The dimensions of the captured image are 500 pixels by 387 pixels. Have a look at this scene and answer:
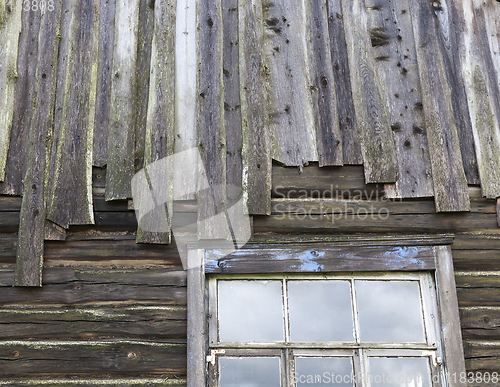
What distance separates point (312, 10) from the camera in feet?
11.7

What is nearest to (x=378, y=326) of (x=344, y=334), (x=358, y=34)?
(x=344, y=334)

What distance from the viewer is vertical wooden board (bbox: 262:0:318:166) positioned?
3246 mm

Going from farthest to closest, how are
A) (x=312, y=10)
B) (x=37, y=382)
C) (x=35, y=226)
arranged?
1. (x=312, y=10)
2. (x=35, y=226)
3. (x=37, y=382)

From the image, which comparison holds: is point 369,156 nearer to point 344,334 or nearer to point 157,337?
point 344,334

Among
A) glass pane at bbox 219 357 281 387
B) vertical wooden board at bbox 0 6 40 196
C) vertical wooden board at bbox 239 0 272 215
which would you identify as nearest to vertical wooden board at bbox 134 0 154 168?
vertical wooden board at bbox 239 0 272 215

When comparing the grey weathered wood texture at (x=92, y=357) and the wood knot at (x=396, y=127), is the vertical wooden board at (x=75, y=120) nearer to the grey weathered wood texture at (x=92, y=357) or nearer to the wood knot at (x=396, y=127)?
the grey weathered wood texture at (x=92, y=357)

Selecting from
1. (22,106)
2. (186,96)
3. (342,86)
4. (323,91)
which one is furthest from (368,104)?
(22,106)

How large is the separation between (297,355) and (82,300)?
1.48 metres

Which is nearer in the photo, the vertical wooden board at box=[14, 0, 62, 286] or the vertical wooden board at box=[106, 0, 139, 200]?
the vertical wooden board at box=[14, 0, 62, 286]

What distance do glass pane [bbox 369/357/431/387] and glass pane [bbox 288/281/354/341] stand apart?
0.79 ft

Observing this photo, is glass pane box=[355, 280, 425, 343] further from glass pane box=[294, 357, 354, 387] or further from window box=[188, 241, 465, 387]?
glass pane box=[294, 357, 354, 387]

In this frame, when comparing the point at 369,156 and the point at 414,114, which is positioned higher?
the point at 414,114

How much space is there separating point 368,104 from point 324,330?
1.69 m

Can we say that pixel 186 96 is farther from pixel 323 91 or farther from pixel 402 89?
pixel 402 89
